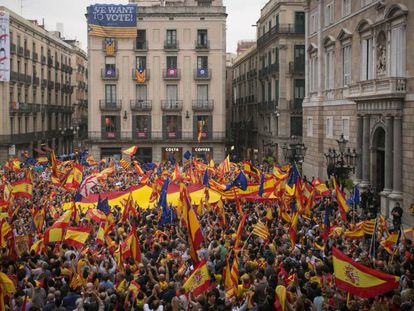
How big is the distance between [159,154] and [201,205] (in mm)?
31947

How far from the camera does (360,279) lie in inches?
439

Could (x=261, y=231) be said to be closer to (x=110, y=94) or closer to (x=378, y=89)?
(x=378, y=89)

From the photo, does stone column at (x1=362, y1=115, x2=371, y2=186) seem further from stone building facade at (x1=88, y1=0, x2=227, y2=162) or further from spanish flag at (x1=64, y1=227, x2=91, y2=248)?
stone building facade at (x1=88, y1=0, x2=227, y2=162)

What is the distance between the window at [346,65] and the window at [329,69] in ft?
5.38

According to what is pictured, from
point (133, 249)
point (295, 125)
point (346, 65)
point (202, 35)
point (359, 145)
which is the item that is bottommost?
point (133, 249)

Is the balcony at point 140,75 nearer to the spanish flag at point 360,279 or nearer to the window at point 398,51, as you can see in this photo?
the window at point 398,51

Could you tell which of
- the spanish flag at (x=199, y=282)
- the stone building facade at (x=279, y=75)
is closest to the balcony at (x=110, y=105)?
the stone building facade at (x=279, y=75)

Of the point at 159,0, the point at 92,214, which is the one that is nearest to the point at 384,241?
the point at 92,214

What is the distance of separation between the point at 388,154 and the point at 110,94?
110 ft

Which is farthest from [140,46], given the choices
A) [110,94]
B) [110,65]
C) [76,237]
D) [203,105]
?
[76,237]

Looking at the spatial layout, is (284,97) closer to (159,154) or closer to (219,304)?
(159,154)

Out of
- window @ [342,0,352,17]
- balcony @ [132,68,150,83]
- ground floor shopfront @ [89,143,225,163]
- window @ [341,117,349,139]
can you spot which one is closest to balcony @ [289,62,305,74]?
ground floor shopfront @ [89,143,225,163]

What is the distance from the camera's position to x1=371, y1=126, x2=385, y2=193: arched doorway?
2853 cm

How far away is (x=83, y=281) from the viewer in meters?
13.6
